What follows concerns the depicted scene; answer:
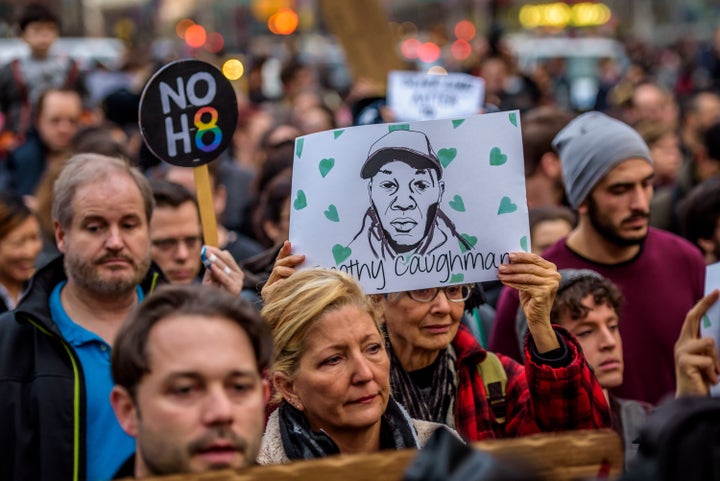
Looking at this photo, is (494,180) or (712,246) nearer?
(494,180)

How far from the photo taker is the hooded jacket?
4.23m

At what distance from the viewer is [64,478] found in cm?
423

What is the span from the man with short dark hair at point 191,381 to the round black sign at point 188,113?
1932mm

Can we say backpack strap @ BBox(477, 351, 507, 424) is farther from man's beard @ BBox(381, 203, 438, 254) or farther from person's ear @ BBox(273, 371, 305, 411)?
person's ear @ BBox(273, 371, 305, 411)

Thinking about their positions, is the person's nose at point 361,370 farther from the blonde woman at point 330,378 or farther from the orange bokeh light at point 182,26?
the orange bokeh light at point 182,26

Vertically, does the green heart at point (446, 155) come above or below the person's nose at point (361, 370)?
above

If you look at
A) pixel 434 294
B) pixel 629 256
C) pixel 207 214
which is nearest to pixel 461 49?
pixel 629 256

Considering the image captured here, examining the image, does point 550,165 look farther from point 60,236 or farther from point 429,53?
point 429,53

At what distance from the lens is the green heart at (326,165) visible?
4.21 meters

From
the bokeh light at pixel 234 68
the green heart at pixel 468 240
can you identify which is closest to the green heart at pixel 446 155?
the green heart at pixel 468 240

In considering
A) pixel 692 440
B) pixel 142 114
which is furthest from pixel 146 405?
pixel 142 114

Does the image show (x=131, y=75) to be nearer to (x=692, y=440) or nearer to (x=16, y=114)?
(x=16, y=114)

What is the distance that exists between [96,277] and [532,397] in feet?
5.06

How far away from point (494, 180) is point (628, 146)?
1695 mm
